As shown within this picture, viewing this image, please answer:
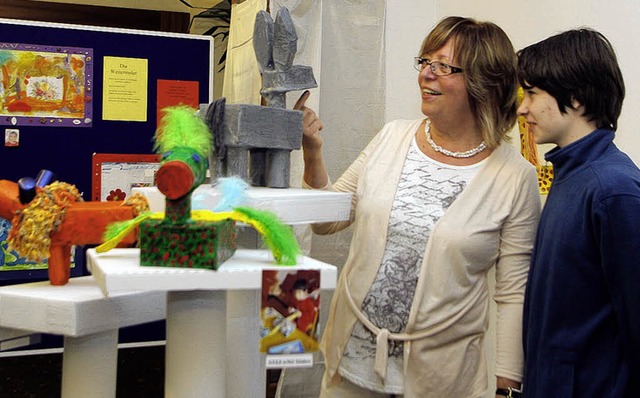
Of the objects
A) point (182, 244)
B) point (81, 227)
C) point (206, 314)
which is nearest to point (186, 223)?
point (182, 244)

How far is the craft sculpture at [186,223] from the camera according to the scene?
100 cm

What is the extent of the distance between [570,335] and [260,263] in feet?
1.93

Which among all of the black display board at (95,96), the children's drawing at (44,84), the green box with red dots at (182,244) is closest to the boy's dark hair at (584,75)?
the green box with red dots at (182,244)

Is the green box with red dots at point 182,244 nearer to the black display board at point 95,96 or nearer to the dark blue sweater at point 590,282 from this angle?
the dark blue sweater at point 590,282

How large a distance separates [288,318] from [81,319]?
1.10 feet

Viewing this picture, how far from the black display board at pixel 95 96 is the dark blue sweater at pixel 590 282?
4.84 ft

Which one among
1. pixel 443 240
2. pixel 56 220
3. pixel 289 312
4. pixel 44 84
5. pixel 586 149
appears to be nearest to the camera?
pixel 289 312

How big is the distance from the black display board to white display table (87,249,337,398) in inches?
51.3

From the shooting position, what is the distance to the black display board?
2.40 metres

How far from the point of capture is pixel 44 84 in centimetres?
238

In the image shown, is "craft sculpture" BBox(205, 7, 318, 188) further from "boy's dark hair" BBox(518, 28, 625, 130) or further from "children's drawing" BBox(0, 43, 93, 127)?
"children's drawing" BBox(0, 43, 93, 127)

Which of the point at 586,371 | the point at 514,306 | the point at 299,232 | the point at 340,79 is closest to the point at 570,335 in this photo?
the point at 586,371

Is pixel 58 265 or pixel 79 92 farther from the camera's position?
pixel 79 92

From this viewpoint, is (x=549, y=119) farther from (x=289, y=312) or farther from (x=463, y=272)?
(x=289, y=312)
